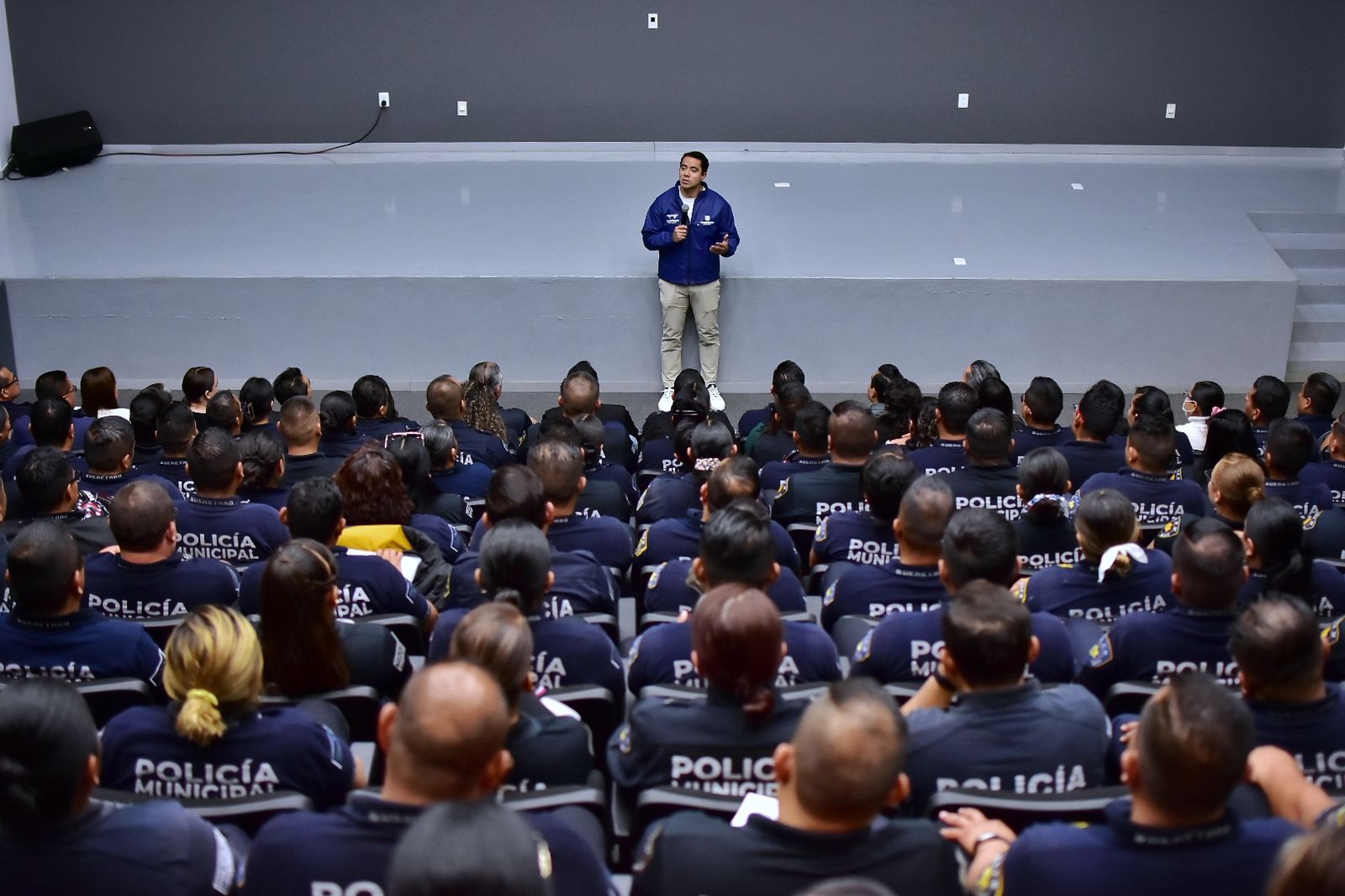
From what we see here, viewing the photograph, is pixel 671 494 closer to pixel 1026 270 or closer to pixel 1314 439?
pixel 1314 439

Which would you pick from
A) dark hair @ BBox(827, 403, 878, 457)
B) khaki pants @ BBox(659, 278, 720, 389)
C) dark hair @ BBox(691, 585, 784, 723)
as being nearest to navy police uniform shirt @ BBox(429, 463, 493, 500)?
dark hair @ BBox(827, 403, 878, 457)

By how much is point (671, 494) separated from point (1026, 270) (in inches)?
177

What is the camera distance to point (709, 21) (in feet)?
35.1

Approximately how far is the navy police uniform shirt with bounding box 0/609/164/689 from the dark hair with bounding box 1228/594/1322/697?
252 cm

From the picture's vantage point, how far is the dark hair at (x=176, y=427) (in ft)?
17.0

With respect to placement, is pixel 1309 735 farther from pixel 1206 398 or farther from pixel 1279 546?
pixel 1206 398

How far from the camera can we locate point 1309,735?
2742 millimetres

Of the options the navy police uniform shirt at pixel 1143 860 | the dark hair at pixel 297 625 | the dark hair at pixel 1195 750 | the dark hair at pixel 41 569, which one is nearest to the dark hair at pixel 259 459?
the dark hair at pixel 41 569

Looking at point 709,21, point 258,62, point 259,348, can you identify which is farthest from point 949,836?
point 258,62

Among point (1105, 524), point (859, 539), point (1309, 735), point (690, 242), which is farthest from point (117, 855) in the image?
point (690, 242)

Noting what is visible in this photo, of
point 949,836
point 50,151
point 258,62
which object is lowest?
point 949,836

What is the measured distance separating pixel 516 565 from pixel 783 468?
2.21 metres

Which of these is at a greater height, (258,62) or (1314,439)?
(258,62)

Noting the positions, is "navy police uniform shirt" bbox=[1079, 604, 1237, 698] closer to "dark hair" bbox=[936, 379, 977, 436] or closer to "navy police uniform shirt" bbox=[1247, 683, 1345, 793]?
"navy police uniform shirt" bbox=[1247, 683, 1345, 793]
